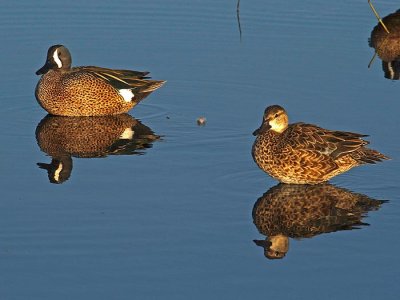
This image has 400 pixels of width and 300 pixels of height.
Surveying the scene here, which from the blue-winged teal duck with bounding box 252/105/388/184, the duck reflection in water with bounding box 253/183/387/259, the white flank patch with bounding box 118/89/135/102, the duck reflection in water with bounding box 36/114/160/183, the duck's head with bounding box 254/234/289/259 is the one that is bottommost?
the duck's head with bounding box 254/234/289/259

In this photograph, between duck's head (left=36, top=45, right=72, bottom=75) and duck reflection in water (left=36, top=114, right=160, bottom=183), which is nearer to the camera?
duck reflection in water (left=36, top=114, right=160, bottom=183)

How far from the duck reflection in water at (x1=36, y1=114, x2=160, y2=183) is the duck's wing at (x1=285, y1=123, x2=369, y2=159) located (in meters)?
1.55

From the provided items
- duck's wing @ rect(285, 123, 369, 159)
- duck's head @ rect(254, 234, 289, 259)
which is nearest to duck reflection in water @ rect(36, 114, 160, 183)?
duck's wing @ rect(285, 123, 369, 159)

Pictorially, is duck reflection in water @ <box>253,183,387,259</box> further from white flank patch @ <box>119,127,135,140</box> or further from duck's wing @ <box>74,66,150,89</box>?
duck's wing @ <box>74,66,150,89</box>

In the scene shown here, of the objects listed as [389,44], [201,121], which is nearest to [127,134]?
[201,121]

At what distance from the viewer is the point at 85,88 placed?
42.1ft

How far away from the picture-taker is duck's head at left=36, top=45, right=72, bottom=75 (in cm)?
1287

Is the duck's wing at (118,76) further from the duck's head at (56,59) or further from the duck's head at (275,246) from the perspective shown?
the duck's head at (275,246)

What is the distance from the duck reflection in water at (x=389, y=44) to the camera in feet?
44.7

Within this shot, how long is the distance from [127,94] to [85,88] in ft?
1.53

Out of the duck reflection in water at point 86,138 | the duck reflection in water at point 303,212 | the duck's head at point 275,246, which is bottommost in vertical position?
the duck's head at point 275,246

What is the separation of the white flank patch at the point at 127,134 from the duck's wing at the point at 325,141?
1949 mm

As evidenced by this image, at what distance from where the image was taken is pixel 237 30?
48.2 ft

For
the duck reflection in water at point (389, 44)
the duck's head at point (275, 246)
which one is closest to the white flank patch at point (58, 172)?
the duck's head at point (275, 246)
